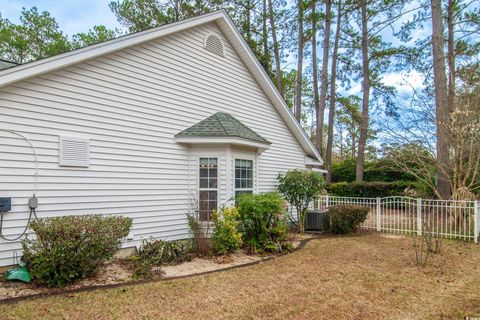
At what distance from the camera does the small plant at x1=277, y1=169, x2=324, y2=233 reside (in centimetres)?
1008

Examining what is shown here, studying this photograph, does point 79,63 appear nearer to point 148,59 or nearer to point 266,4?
point 148,59

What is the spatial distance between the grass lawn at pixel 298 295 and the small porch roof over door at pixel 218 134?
3.12 m

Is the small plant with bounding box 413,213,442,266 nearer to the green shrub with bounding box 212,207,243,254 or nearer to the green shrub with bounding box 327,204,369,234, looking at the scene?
the green shrub with bounding box 327,204,369,234

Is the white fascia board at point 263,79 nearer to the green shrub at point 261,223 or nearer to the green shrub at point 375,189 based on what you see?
the green shrub at point 261,223

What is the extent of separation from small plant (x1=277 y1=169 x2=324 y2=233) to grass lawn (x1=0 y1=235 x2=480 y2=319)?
11.2ft

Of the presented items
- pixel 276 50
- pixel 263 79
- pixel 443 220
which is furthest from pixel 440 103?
pixel 276 50

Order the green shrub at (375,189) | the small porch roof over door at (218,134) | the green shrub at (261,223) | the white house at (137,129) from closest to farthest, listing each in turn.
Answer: the white house at (137,129), the green shrub at (261,223), the small porch roof over door at (218,134), the green shrub at (375,189)

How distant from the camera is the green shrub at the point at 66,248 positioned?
486 centimetres

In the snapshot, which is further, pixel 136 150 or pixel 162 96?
pixel 162 96

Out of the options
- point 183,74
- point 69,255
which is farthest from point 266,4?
point 69,255

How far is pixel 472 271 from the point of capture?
6168mm

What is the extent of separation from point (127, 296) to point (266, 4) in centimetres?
2102

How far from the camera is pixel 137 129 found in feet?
24.1

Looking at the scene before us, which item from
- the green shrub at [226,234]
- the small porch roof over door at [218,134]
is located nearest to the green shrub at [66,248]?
the green shrub at [226,234]
